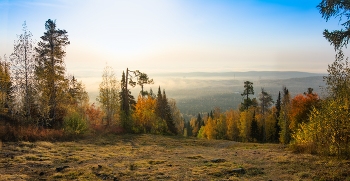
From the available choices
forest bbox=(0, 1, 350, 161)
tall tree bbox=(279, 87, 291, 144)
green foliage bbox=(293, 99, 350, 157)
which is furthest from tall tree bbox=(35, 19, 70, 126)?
tall tree bbox=(279, 87, 291, 144)

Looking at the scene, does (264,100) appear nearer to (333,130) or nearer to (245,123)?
(245,123)

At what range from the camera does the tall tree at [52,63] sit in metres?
20.9

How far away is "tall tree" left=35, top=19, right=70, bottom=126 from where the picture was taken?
20.9 m

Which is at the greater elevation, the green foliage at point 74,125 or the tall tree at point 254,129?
the green foliage at point 74,125

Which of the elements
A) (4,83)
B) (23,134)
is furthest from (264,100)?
(4,83)

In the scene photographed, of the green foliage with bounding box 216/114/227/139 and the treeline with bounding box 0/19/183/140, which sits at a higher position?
the treeline with bounding box 0/19/183/140

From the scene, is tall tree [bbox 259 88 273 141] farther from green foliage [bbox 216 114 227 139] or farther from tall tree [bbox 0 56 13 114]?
tall tree [bbox 0 56 13 114]

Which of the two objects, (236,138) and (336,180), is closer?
(336,180)

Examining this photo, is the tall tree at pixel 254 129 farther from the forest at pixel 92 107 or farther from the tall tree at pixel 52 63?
the tall tree at pixel 52 63

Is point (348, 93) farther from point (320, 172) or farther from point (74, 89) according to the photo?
point (74, 89)

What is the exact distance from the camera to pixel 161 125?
3400cm

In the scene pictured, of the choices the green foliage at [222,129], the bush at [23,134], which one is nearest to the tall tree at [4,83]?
the bush at [23,134]

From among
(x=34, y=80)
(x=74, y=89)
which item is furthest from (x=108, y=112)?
(x=74, y=89)

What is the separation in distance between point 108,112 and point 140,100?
27.7ft
